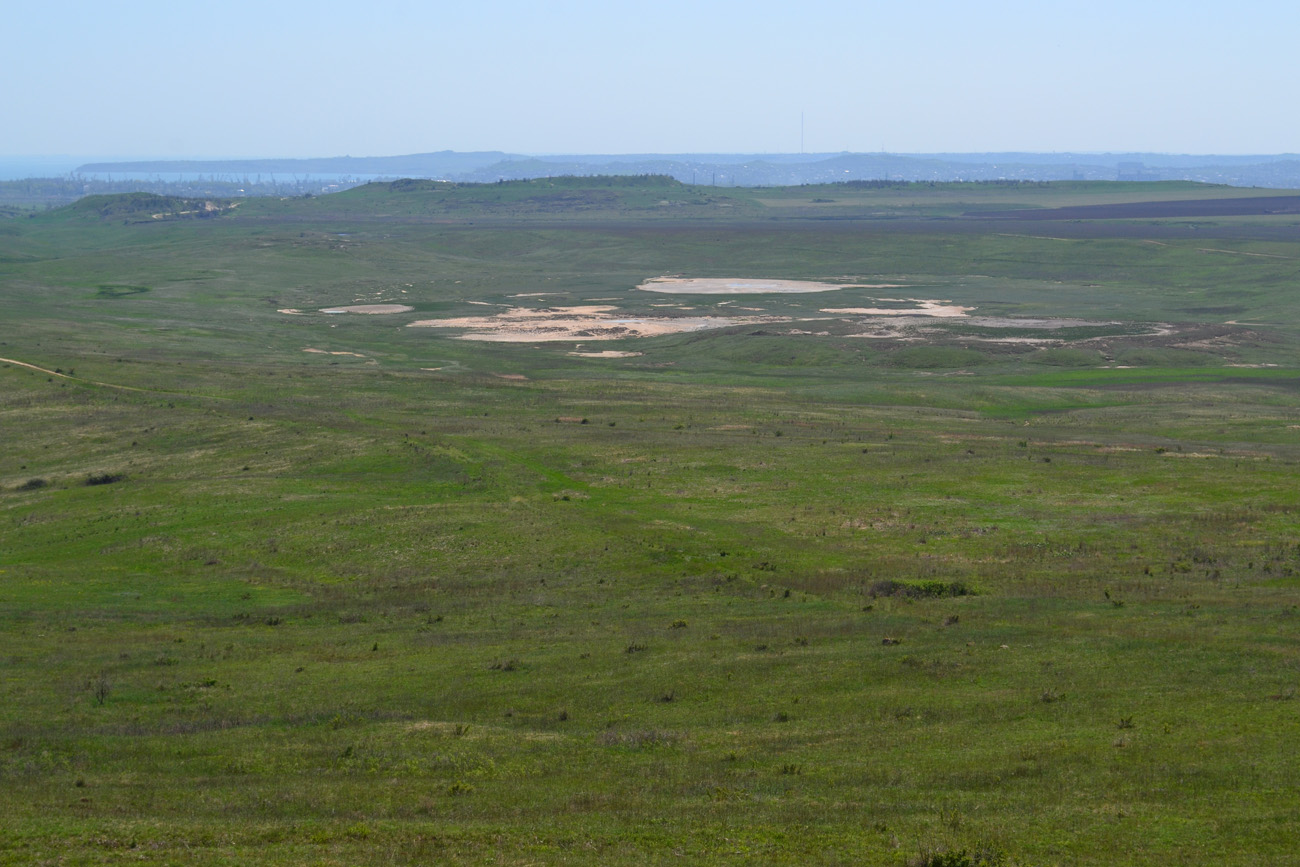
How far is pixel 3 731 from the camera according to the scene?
29734 mm

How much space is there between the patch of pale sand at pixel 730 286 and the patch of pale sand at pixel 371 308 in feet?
129

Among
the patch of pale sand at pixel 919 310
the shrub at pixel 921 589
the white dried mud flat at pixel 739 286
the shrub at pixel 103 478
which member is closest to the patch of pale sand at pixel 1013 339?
the patch of pale sand at pixel 919 310

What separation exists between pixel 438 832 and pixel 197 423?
66739mm

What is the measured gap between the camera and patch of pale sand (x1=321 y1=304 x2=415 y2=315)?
162m

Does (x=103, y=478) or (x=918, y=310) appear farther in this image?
(x=918, y=310)

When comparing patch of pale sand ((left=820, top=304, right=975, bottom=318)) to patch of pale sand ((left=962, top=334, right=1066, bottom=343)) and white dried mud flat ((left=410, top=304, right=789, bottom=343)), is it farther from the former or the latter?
patch of pale sand ((left=962, top=334, right=1066, bottom=343))

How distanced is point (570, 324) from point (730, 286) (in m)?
45.1

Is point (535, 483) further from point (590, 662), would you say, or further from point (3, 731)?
point (3, 731)

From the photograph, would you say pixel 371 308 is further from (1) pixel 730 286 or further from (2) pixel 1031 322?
(2) pixel 1031 322

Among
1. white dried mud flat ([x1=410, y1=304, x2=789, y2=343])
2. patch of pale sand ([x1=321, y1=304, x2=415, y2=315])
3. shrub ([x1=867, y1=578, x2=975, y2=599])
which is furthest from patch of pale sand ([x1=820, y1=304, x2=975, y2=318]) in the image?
shrub ([x1=867, y1=578, x2=975, y2=599])

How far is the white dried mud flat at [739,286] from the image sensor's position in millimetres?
178250

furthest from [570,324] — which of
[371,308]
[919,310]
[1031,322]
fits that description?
[1031,322]

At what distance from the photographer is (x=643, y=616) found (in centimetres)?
4206

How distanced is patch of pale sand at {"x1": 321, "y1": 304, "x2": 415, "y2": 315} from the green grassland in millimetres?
52939
